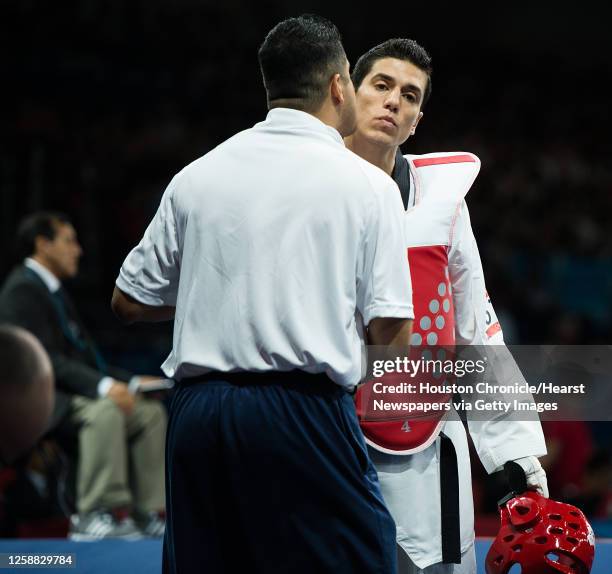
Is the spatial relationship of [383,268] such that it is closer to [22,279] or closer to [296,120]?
[296,120]

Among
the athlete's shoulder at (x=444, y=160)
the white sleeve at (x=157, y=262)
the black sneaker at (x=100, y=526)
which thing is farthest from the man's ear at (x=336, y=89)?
the black sneaker at (x=100, y=526)

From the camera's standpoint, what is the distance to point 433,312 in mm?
2355

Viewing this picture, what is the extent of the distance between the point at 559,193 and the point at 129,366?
5448mm

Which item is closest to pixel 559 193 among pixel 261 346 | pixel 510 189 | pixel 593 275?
pixel 510 189

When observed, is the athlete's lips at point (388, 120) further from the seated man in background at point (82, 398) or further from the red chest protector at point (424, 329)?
the seated man in background at point (82, 398)

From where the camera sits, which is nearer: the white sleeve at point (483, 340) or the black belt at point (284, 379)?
the black belt at point (284, 379)

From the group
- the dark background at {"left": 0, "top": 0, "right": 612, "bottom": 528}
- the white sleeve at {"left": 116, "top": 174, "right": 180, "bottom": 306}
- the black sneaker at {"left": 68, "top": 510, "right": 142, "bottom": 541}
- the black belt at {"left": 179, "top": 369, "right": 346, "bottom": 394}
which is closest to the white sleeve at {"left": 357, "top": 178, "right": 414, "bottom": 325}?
the black belt at {"left": 179, "top": 369, "right": 346, "bottom": 394}

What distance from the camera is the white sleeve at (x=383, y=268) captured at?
6.03 feet

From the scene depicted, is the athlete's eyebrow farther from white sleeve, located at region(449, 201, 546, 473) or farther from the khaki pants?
the khaki pants

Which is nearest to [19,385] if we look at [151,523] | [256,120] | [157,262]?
[157,262]

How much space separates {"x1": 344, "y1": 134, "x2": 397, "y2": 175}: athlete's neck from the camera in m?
2.52

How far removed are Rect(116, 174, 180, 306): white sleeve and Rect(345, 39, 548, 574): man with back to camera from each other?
62 cm

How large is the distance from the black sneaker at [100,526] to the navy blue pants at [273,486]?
3257mm

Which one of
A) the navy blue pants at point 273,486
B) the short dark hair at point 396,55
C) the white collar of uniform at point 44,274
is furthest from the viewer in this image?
the white collar of uniform at point 44,274
